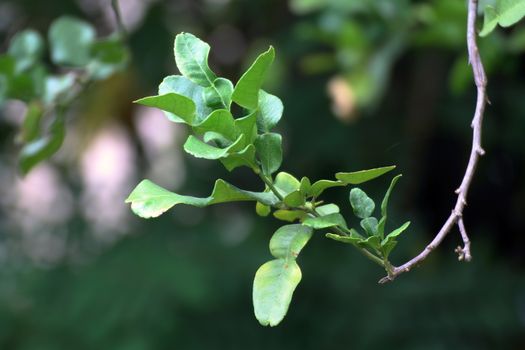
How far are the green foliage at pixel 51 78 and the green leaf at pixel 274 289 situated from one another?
464 mm

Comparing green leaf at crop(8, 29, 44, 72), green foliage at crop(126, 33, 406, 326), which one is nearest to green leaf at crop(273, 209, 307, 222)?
green foliage at crop(126, 33, 406, 326)

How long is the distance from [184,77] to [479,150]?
200mm

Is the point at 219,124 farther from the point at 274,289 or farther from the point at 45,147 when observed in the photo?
the point at 45,147

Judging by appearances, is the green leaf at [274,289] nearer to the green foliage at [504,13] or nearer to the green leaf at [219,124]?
the green leaf at [219,124]

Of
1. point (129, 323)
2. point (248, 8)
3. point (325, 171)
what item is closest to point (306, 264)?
point (325, 171)

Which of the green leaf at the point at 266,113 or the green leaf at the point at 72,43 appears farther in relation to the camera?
the green leaf at the point at 72,43

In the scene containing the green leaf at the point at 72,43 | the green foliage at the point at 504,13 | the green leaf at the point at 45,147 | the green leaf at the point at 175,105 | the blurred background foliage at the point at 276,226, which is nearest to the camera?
the green leaf at the point at 175,105

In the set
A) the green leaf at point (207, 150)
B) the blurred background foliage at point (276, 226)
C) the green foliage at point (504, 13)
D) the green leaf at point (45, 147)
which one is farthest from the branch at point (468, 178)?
the blurred background foliage at point (276, 226)

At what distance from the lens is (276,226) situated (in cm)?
189

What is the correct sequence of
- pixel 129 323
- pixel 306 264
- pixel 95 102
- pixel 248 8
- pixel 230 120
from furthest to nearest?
pixel 95 102 < pixel 248 8 < pixel 306 264 < pixel 129 323 < pixel 230 120

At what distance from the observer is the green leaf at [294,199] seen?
522mm

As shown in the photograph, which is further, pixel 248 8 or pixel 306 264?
pixel 248 8

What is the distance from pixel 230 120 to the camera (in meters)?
0.50

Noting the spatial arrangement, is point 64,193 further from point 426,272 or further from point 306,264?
point 426,272
